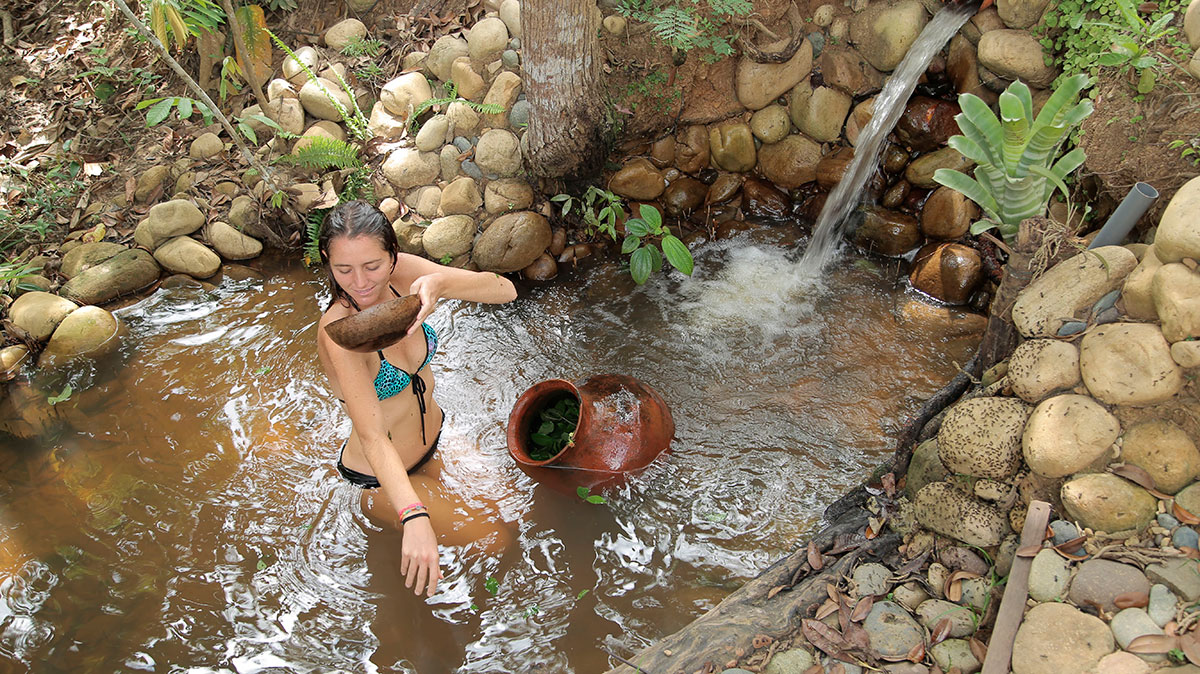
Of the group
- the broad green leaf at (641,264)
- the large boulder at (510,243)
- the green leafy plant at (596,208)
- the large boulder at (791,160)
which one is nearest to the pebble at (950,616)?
the broad green leaf at (641,264)

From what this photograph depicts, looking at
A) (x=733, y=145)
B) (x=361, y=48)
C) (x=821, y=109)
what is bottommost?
(x=733, y=145)

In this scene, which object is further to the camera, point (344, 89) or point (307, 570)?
point (344, 89)

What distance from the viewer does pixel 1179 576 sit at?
2.04 metres

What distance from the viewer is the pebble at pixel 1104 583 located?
2090 millimetres

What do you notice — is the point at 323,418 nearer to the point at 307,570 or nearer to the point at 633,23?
the point at 307,570

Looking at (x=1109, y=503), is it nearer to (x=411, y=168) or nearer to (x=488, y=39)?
(x=411, y=168)

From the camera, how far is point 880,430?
3.76 metres

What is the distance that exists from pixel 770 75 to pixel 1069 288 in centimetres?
309

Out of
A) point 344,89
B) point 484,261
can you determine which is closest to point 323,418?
point 484,261

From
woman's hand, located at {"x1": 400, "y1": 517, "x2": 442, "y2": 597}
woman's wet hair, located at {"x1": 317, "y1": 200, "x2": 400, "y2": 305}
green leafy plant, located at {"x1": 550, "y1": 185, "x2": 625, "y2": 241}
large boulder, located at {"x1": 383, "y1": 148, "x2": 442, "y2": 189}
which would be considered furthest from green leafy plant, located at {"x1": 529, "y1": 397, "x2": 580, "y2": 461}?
large boulder, located at {"x1": 383, "y1": 148, "x2": 442, "y2": 189}

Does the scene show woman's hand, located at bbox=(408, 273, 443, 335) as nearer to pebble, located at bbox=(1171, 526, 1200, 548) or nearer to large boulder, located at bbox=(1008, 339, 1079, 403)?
large boulder, located at bbox=(1008, 339, 1079, 403)

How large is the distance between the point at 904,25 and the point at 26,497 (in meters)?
6.10

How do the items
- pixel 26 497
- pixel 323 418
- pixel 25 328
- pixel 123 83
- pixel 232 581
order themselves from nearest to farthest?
pixel 232 581, pixel 26 497, pixel 323 418, pixel 25 328, pixel 123 83

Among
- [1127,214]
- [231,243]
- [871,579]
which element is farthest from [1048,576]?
[231,243]
